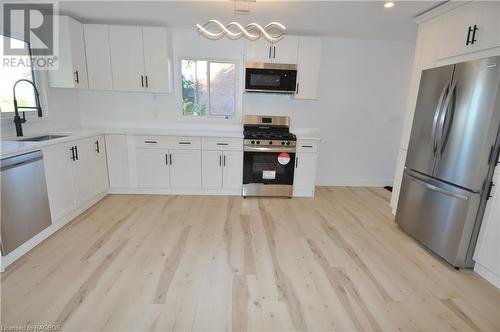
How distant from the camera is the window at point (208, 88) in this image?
13.1 feet

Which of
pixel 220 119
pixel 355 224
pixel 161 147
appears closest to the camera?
pixel 355 224

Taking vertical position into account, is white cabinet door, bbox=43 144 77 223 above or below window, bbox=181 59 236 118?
below

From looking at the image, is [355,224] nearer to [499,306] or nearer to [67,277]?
[499,306]

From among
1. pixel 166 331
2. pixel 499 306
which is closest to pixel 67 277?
Result: pixel 166 331

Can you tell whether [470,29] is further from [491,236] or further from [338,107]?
[338,107]

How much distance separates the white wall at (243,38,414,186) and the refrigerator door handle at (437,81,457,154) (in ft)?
6.92

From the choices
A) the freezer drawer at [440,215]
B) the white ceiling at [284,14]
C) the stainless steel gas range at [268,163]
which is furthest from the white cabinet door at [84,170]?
the freezer drawer at [440,215]

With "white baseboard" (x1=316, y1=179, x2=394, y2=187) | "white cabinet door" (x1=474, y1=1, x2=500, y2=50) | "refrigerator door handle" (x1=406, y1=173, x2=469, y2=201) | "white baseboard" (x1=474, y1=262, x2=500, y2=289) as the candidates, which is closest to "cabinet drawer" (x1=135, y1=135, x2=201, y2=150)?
"white baseboard" (x1=316, y1=179, x2=394, y2=187)

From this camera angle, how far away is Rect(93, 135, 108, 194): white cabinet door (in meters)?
3.43

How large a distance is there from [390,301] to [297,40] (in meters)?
3.37

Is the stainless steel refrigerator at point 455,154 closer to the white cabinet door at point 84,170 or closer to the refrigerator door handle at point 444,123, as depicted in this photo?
the refrigerator door handle at point 444,123

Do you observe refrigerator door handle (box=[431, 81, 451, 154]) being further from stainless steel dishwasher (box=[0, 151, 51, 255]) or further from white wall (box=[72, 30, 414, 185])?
stainless steel dishwasher (box=[0, 151, 51, 255])

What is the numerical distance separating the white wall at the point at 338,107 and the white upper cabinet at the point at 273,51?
1.17 feet

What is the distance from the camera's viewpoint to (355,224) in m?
3.11
